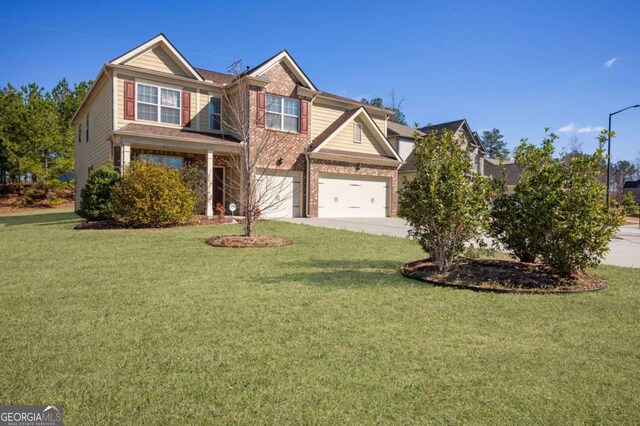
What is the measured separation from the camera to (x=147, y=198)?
41.7ft

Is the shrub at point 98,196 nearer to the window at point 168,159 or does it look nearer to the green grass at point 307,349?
the window at point 168,159

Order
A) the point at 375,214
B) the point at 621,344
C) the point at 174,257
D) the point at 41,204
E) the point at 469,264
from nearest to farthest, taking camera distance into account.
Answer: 1. the point at 621,344
2. the point at 469,264
3. the point at 174,257
4. the point at 375,214
5. the point at 41,204

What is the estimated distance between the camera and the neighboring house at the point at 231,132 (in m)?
16.1

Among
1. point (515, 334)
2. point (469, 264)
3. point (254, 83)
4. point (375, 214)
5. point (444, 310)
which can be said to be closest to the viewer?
point (515, 334)

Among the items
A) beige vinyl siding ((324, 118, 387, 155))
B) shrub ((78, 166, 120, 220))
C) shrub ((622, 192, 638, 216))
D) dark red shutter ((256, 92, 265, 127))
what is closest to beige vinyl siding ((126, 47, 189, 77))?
dark red shutter ((256, 92, 265, 127))

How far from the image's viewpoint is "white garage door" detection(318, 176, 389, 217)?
19844 mm

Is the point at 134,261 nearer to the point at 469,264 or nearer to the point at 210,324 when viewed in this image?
the point at 210,324

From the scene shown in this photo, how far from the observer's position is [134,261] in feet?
24.6

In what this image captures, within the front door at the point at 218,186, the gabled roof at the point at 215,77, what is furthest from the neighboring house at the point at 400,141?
the front door at the point at 218,186

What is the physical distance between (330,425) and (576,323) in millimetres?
3324

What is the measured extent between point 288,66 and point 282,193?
603 centimetres

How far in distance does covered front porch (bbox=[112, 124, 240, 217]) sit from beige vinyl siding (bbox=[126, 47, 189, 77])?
3491 mm

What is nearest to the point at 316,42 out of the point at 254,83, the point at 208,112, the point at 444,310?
the point at 254,83

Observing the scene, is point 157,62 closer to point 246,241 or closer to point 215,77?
point 215,77
